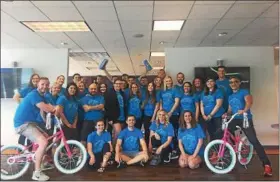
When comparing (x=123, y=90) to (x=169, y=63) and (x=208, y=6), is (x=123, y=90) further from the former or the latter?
(x=208, y=6)

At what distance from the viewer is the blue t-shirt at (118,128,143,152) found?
321 cm

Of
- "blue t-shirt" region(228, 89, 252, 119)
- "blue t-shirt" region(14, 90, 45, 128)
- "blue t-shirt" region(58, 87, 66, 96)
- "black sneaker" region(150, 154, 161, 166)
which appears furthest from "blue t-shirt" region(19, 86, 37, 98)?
"blue t-shirt" region(228, 89, 252, 119)

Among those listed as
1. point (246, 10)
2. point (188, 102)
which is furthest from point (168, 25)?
point (188, 102)

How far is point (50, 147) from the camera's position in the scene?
2.98 metres

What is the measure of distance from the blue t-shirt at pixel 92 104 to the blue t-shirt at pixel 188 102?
3.23 feet

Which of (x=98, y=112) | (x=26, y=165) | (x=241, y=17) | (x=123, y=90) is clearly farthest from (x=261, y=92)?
(x=26, y=165)

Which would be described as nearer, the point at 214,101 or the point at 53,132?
the point at 53,132

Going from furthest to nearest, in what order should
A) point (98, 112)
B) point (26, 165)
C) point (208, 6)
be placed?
point (98, 112) → point (208, 6) → point (26, 165)

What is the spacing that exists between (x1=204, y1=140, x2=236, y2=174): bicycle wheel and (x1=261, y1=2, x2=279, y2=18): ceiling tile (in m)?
1.61

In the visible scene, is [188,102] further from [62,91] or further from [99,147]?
[62,91]

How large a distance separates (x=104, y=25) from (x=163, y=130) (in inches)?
61.2

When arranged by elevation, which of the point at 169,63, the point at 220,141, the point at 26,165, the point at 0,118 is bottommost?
the point at 26,165

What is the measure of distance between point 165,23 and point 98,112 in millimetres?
1419

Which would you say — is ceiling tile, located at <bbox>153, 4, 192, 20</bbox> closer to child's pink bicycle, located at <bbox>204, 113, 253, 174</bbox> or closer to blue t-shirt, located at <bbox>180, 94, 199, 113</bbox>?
blue t-shirt, located at <bbox>180, 94, 199, 113</bbox>
